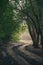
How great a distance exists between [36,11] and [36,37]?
592 cm

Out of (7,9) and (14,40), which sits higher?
(7,9)

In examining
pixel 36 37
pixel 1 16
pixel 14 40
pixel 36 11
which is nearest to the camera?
pixel 1 16

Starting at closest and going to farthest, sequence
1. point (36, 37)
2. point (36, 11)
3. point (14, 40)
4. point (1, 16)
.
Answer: point (1, 16)
point (36, 11)
point (36, 37)
point (14, 40)

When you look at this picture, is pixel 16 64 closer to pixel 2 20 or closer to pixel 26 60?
pixel 26 60

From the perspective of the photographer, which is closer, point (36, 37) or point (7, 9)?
point (7, 9)

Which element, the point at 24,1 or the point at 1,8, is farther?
the point at 24,1

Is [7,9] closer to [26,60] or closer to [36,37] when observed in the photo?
[26,60]

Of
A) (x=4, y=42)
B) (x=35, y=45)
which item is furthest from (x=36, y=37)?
(x=4, y=42)

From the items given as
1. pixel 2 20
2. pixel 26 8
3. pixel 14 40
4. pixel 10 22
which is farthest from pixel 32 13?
pixel 14 40

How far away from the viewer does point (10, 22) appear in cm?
2370

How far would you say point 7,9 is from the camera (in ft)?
71.3

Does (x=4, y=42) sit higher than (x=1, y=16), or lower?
lower

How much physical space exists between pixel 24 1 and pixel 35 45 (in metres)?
6.20

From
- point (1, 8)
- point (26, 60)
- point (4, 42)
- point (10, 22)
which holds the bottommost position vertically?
point (4, 42)
